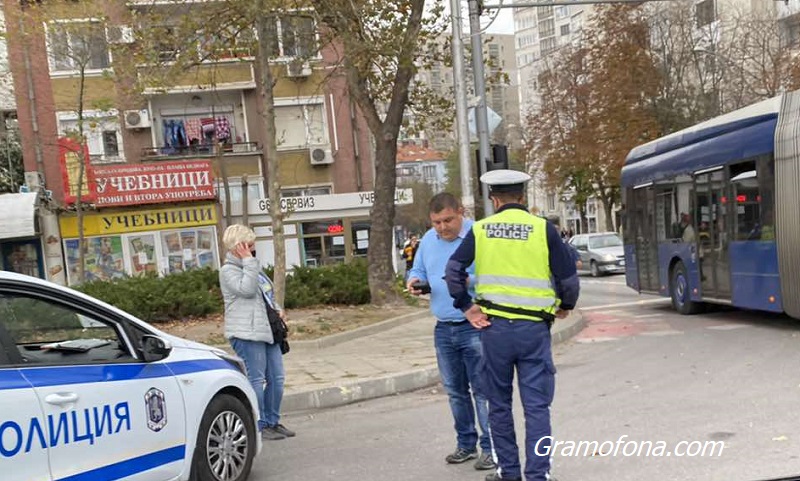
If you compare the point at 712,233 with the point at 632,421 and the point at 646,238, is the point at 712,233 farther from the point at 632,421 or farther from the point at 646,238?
the point at 632,421

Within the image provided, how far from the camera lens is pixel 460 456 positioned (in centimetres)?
534

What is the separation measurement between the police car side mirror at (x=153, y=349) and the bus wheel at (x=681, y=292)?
35.8 ft

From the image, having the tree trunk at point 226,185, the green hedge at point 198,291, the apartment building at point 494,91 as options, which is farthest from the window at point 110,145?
the green hedge at point 198,291

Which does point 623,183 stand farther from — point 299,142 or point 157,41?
point 299,142

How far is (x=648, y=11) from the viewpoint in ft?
108

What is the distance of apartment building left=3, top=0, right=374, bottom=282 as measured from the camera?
2425cm

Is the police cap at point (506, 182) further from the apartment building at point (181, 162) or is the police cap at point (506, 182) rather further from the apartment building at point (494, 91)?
the apartment building at point (181, 162)

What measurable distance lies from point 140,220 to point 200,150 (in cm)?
370

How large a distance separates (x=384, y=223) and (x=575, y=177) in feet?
87.7

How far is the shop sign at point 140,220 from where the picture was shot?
81.0ft

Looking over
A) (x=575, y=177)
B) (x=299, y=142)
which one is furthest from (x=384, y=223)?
(x=575, y=177)

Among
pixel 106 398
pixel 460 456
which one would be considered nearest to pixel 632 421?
pixel 460 456

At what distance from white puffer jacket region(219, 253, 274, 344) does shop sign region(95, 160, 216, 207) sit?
19.4 meters

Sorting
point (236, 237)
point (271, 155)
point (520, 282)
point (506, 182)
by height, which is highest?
point (271, 155)
